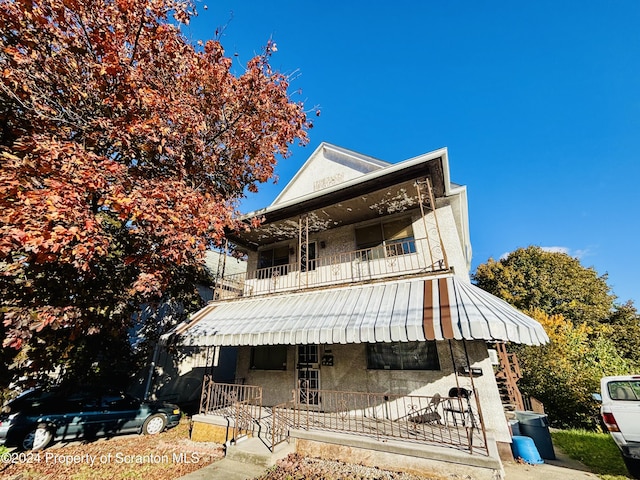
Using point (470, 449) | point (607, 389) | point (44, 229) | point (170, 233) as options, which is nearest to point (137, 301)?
point (170, 233)

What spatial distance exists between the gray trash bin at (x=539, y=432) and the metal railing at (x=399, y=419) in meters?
1.86

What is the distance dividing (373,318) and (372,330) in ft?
1.68

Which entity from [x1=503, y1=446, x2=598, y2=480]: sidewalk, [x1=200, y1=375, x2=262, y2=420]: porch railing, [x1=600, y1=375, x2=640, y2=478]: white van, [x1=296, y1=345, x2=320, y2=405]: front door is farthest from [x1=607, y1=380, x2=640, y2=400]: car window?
[x1=200, y1=375, x2=262, y2=420]: porch railing

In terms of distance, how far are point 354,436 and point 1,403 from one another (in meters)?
8.56

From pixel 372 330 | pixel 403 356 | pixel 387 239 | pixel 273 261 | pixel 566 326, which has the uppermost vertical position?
pixel 273 261

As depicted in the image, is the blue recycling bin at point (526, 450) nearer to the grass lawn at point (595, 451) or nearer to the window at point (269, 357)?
the grass lawn at point (595, 451)

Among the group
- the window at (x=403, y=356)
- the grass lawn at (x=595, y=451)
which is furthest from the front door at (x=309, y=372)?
the grass lawn at (x=595, y=451)

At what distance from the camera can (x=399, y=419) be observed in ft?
26.2

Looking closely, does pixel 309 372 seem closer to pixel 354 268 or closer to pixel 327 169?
pixel 354 268

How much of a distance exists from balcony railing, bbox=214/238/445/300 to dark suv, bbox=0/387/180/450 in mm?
5040

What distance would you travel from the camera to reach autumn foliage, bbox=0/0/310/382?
6.01 m

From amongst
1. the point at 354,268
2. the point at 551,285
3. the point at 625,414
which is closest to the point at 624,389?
the point at 625,414

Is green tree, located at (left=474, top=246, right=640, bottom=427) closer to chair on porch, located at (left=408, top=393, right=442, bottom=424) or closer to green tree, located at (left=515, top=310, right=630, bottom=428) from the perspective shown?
green tree, located at (left=515, top=310, right=630, bottom=428)

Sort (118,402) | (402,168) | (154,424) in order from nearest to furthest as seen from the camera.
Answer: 1. (402,168)
2. (118,402)
3. (154,424)
